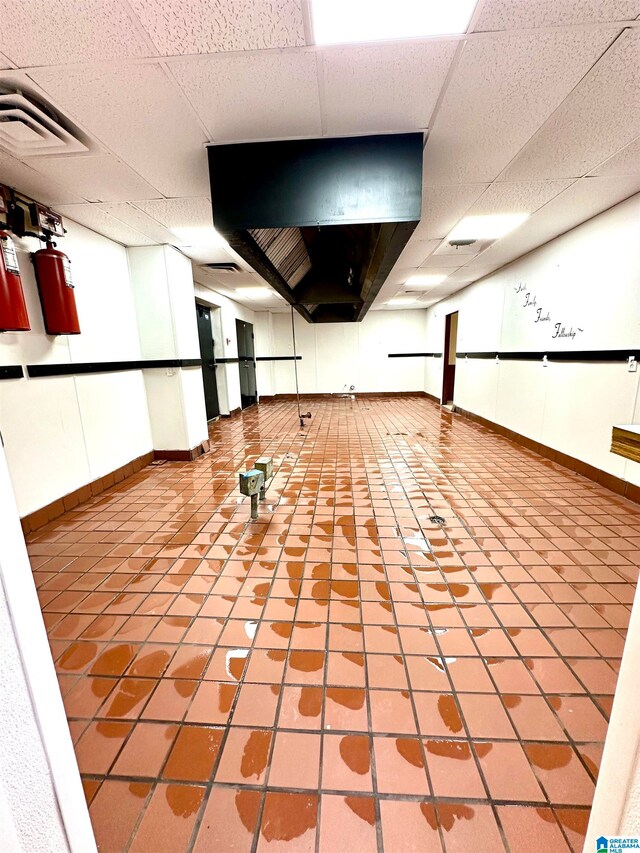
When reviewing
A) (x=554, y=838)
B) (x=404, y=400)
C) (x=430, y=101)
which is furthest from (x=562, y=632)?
(x=404, y=400)

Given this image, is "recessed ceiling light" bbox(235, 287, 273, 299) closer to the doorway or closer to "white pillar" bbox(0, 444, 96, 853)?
the doorway

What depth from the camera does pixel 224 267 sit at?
16.5ft

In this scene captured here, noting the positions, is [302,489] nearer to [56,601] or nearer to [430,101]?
[56,601]

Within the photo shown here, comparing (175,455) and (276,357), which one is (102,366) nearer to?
(175,455)

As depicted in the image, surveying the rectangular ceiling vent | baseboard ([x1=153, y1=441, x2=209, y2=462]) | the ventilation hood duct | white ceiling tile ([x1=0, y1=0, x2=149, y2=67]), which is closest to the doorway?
baseboard ([x1=153, y1=441, x2=209, y2=462])

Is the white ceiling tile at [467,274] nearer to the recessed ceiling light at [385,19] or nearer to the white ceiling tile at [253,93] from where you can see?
the white ceiling tile at [253,93]

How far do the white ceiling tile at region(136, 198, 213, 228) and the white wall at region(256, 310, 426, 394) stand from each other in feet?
21.0

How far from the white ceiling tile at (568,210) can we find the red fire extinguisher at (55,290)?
430cm

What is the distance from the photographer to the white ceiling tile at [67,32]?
4.24ft

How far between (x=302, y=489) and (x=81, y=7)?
3.21 meters

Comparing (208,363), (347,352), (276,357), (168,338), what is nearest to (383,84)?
(168,338)

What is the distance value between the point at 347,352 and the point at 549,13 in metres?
8.77

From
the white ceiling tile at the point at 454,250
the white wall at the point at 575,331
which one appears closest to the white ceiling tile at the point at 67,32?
the white ceiling tile at the point at 454,250

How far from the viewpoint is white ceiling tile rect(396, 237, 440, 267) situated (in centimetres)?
425
